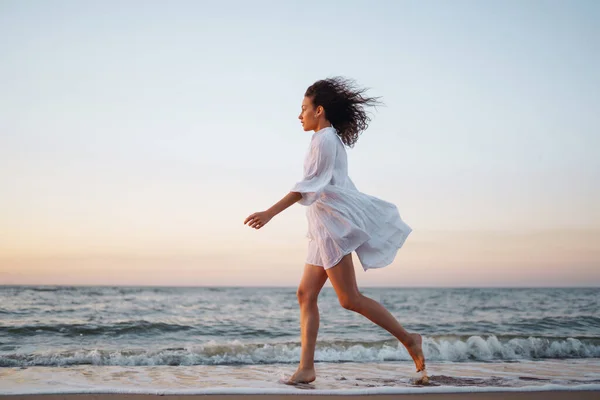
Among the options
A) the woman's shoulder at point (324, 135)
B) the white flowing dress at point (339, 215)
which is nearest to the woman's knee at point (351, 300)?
the white flowing dress at point (339, 215)

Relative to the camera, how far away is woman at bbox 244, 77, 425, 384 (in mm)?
3580

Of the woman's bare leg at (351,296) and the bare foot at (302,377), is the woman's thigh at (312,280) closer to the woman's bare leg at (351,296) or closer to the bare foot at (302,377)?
the woman's bare leg at (351,296)

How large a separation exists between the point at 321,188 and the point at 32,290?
17369mm

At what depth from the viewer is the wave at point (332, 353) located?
614 cm

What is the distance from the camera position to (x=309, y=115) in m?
3.88

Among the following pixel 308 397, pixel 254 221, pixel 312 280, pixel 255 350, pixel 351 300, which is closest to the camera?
pixel 308 397

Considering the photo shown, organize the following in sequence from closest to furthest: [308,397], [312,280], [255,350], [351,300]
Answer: [308,397] → [351,300] → [312,280] → [255,350]

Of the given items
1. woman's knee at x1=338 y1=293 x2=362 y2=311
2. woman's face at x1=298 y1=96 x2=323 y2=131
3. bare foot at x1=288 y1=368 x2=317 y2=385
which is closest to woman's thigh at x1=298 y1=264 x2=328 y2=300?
woman's knee at x1=338 y1=293 x2=362 y2=311

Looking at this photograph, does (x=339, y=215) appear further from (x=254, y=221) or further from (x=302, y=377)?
(x=302, y=377)

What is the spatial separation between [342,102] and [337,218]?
803 millimetres

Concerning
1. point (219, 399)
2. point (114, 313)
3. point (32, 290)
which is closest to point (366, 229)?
point (219, 399)

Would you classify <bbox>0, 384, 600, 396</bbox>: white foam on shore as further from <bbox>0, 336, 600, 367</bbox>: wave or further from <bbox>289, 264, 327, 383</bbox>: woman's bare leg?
<bbox>0, 336, 600, 367</bbox>: wave

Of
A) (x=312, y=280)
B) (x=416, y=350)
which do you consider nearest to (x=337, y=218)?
(x=312, y=280)

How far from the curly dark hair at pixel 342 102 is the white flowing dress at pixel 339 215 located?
0.14 meters
